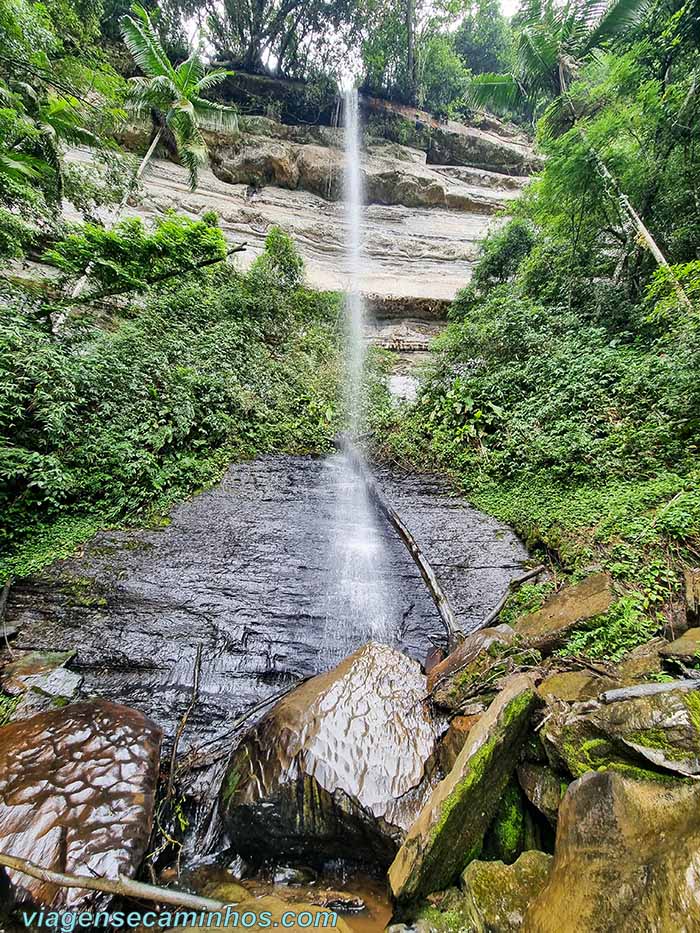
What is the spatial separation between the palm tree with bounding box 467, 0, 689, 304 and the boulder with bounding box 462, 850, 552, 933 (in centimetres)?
1128

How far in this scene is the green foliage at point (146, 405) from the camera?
5.06m

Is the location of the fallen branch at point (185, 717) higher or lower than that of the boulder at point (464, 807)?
lower

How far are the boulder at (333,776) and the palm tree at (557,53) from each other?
11.0 m

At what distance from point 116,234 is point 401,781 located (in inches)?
361

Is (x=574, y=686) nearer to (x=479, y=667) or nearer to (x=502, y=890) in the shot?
(x=479, y=667)

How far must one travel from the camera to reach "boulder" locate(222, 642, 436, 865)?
90.4 inches

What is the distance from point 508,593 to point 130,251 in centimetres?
886

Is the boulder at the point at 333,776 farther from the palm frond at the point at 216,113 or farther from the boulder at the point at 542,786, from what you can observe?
the palm frond at the point at 216,113

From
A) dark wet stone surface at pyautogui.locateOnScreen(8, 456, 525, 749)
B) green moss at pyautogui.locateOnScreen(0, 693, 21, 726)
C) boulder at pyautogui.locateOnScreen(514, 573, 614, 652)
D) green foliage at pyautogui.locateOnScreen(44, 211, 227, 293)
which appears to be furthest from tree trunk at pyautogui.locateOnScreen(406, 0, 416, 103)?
green moss at pyautogui.locateOnScreen(0, 693, 21, 726)

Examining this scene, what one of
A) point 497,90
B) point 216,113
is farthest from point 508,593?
point 216,113

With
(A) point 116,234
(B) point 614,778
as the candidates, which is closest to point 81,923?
(B) point 614,778

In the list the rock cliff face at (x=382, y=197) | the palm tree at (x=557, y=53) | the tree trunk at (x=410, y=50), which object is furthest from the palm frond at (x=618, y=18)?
the tree trunk at (x=410, y=50)

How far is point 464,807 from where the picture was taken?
1.96 m

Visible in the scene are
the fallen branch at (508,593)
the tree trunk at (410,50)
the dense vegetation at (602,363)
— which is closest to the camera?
the fallen branch at (508,593)
